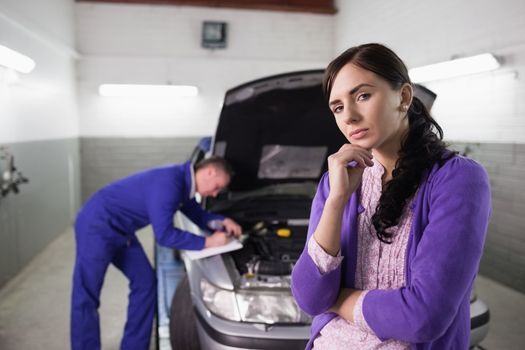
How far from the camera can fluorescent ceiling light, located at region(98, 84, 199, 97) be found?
7723 mm

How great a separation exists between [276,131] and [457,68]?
252 centimetres

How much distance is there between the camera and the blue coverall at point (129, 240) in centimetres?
271

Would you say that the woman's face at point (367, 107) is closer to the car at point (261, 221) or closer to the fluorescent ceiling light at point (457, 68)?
the car at point (261, 221)

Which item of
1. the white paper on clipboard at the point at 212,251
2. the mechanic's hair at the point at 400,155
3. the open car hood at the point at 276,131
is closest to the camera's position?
the mechanic's hair at the point at 400,155

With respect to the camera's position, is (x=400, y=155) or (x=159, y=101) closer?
(x=400, y=155)

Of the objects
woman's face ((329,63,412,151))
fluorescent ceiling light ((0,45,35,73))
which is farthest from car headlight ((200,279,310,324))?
fluorescent ceiling light ((0,45,35,73))

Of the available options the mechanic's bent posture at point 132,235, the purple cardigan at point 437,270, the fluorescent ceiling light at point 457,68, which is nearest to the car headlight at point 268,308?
the mechanic's bent posture at point 132,235

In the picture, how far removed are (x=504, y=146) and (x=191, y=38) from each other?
573 cm

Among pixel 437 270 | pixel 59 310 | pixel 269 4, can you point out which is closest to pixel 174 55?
pixel 269 4

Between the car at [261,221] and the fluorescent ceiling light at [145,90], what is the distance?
158 inches

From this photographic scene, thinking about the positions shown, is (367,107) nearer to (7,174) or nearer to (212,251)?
(212,251)

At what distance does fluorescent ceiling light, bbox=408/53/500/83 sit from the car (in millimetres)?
1465

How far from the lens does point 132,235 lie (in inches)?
117

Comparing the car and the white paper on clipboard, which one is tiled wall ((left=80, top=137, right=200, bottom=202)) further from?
the white paper on clipboard
